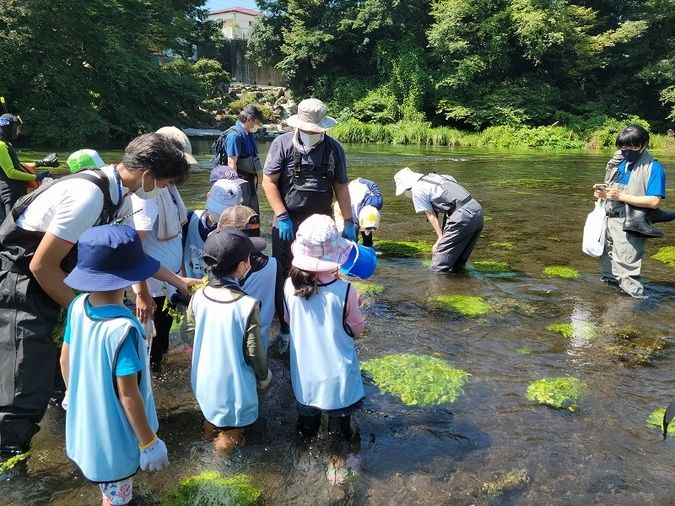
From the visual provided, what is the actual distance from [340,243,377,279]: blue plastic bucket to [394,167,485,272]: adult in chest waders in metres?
3.45

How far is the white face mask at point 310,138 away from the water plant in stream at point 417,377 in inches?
76.1

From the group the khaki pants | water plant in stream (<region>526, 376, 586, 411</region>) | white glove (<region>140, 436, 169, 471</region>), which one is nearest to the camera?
white glove (<region>140, 436, 169, 471</region>)

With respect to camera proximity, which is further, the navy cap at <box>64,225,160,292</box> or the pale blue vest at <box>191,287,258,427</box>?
the pale blue vest at <box>191,287,258,427</box>

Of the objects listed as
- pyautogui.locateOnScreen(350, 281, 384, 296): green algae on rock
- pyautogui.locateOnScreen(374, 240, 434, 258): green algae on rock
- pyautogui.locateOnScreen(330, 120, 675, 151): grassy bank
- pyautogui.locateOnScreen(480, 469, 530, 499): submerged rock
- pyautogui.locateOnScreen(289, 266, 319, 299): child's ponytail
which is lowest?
pyautogui.locateOnScreen(480, 469, 530, 499): submerged rock

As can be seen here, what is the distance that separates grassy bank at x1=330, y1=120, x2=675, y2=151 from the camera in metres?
31.6

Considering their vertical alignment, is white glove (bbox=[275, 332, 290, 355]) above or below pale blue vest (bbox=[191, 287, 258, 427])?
below

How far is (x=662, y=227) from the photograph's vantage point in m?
10.3

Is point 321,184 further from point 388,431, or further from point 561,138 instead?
point 561,138

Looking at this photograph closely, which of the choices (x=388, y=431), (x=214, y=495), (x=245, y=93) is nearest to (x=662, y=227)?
(x=388, y=431)

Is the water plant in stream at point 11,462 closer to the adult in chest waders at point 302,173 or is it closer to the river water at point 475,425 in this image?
the river water at point 475,425

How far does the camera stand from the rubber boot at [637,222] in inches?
229

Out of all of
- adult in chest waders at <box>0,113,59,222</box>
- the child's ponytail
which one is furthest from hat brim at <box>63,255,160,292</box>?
adult in chest waders at <box>0,113,59,222</box>

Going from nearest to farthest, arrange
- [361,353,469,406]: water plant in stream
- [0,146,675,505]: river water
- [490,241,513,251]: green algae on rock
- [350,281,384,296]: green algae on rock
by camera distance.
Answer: [0,146,675,505]: river water < [361,353,469,406]: water plant in stream < [350,281,384,296]: green algae on rock < [490,241,513,251]: green algae on rock

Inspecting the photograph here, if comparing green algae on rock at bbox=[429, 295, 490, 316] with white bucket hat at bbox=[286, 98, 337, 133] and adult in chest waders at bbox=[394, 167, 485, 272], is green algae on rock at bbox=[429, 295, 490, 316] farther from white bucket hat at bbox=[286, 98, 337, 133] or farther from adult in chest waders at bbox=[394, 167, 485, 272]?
white bucket hat at bbox=[286, 98, 337, 133]
